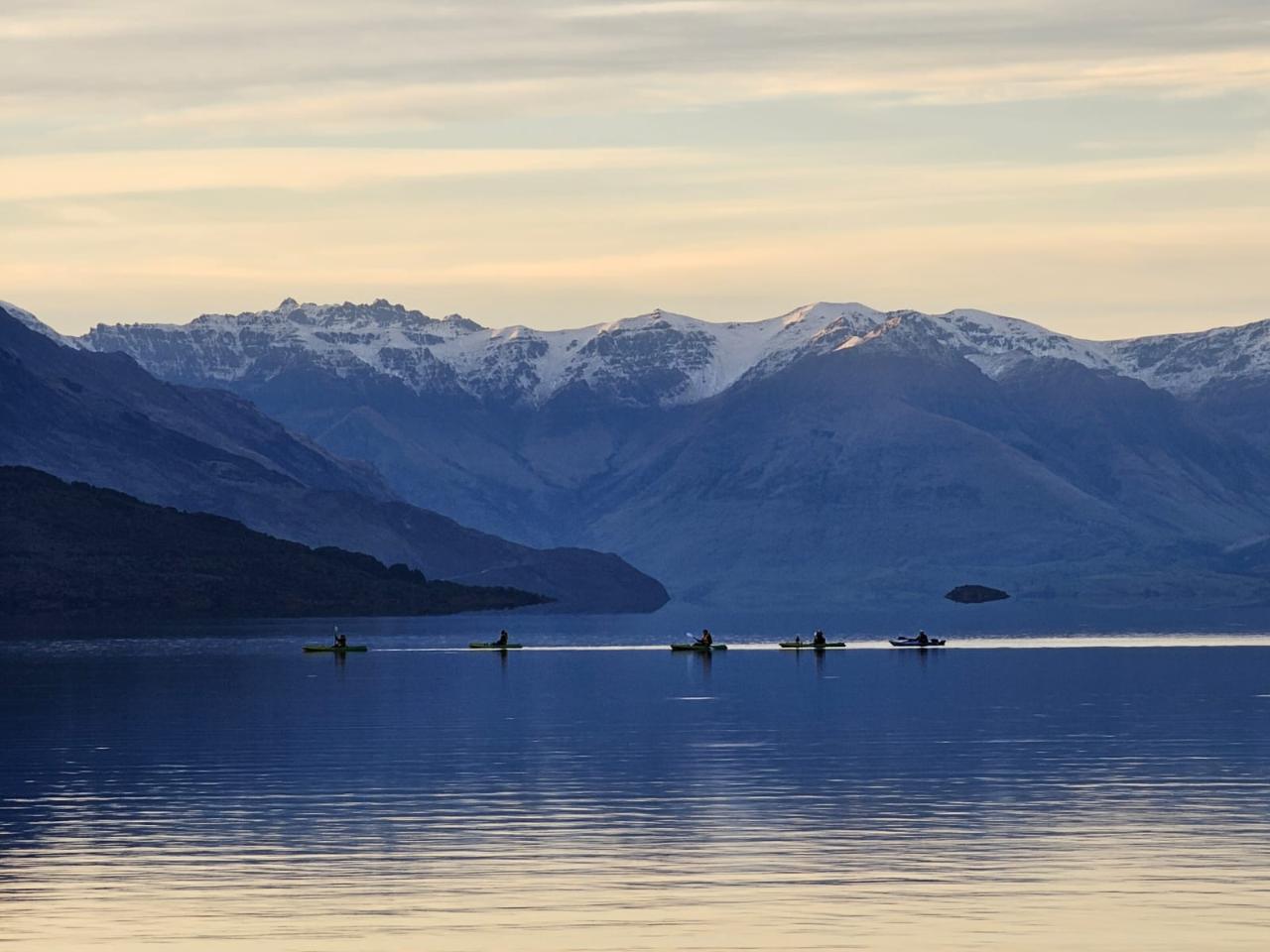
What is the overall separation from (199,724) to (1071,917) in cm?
9336

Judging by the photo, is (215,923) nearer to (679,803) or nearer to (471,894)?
(471,894)

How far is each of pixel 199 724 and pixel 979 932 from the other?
94.4 meters

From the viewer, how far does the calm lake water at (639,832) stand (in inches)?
2677

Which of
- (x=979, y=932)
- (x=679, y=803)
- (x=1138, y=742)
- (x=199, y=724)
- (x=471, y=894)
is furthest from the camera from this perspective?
(x=199, y=724)

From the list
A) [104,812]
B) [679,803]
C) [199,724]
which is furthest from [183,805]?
[199,724]

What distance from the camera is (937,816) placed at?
308 feet

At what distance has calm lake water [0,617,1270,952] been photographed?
68000mm

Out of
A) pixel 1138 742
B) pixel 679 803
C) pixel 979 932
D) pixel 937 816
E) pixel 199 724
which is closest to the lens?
A: pixel 979 932

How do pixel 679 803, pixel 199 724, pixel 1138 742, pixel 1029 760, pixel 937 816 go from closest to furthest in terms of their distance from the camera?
pixel 937 816 < pixel 679 803 < pixel 1029 760 < pixel 1138 742 < pixel 199 724

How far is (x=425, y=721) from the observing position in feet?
513

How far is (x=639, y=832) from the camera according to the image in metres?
89.3

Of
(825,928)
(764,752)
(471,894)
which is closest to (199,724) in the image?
(764,752)

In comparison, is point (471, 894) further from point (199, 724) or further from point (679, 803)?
point (199, 724)

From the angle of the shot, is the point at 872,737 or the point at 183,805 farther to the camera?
the point at 872,737
